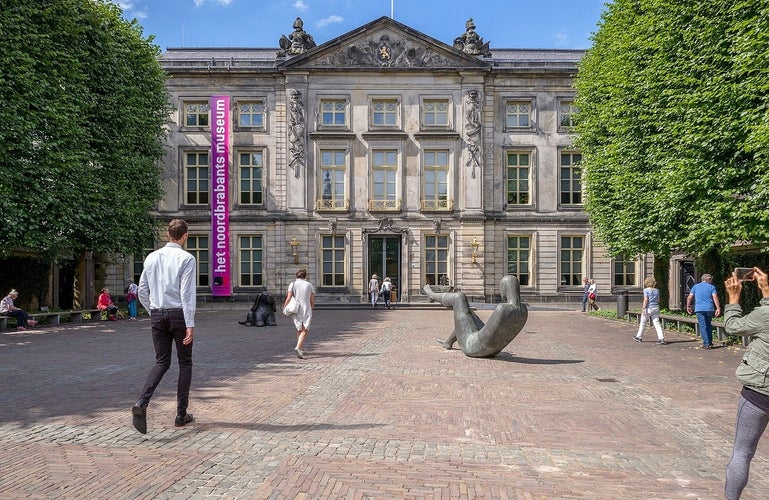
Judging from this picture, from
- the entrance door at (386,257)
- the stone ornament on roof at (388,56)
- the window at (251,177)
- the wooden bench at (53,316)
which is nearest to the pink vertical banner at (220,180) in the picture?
the window at (251,177)

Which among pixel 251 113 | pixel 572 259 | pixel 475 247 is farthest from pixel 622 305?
pixel 251 113

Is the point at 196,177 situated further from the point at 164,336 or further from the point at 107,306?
the point at 164,336

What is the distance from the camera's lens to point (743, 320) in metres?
4.16

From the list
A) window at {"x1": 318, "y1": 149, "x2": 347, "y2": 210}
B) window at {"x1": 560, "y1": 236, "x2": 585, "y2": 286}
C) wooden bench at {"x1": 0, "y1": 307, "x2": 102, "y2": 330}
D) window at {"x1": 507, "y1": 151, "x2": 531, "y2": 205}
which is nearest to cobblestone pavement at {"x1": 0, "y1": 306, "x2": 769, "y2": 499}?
wooden bench at {"x1": 0, "y1": 307, "x2": 102, "y2": 330}

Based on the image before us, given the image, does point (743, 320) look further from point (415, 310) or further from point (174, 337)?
point (415, 310)

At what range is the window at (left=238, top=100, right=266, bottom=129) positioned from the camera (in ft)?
113

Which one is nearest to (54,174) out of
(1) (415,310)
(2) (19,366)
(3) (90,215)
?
(3) (90,215)

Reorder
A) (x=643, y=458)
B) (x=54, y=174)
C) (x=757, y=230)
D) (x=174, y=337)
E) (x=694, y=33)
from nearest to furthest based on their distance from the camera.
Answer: (x=643, y=458)
(x=174, y=337)
(x=757, y=230)
(x=694, y=33)
(x=54, y=174)

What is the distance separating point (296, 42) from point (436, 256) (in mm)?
14794

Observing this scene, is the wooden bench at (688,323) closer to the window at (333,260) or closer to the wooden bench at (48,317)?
the window at (333,260)

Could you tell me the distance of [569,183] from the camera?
1367 inches

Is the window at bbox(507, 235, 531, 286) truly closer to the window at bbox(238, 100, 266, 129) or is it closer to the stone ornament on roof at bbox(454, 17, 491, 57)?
the stone ornament on roof at bbox(454, 17, 491, 57)

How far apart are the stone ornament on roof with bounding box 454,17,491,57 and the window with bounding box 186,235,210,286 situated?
18452 mm

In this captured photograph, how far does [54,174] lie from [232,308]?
547 inches
